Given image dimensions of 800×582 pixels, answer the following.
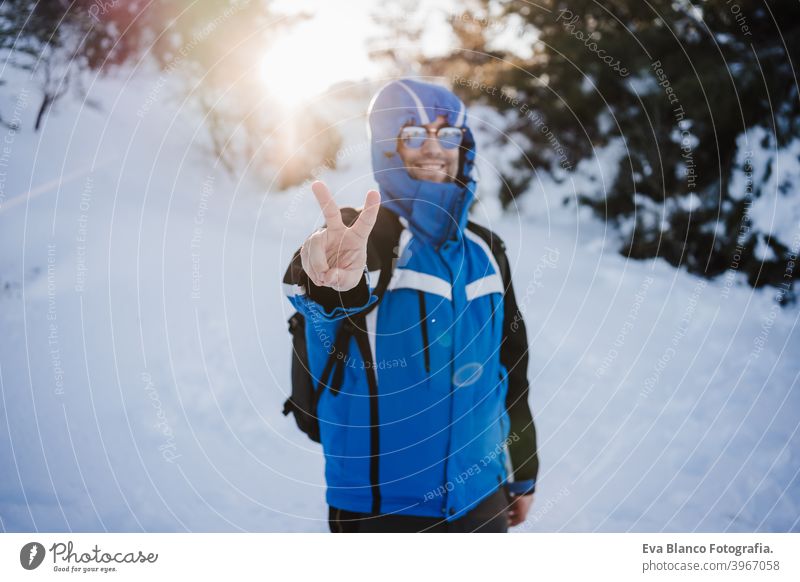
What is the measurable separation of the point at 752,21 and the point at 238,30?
1990mm

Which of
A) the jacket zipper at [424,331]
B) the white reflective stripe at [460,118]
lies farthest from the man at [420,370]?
the white reflective stripe at [460,118]

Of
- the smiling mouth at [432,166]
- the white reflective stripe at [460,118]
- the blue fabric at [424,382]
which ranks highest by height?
the white reflective stripe at [460,118]

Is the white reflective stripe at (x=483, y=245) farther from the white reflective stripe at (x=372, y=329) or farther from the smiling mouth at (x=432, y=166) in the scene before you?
the white reflective stripe at (x=372, y=329)

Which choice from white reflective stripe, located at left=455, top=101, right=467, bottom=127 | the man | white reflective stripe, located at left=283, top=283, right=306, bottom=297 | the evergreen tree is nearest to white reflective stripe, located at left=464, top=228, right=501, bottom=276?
the man

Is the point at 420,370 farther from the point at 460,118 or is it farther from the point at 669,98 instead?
the point at 669,98

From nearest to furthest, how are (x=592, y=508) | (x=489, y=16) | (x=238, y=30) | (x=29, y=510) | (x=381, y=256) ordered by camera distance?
(x=381, y=256)
(x=29, y=510)
(x=592, y=508)
(x=238, y=30)
(x=489, y=16)

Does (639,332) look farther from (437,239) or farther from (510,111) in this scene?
(437,239)

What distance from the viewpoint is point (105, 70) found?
6.35 ft

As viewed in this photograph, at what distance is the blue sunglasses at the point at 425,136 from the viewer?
44.6 inches

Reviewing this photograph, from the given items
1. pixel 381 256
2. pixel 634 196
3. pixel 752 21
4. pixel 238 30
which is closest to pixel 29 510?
pixel 381 256

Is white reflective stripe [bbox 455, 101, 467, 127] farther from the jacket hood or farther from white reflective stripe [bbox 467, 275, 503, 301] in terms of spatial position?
white reflective stripe [bbox 467, 275, 503, 301]

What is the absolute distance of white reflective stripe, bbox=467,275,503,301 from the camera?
1.05 meters

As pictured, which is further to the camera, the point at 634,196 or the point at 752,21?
the point at 634,196

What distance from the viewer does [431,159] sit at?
3.72 ft
